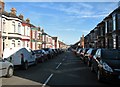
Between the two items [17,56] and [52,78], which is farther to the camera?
[17,56]

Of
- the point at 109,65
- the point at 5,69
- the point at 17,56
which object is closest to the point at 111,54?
the point at 109,65

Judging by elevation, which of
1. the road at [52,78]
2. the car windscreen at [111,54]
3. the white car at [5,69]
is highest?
the car windscreen at [111,54]

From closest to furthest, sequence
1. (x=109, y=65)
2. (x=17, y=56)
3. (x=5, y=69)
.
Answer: (x=109, y=65) < (x=5, y=69) < (x=17, y=56)

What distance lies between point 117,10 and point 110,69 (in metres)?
27.2

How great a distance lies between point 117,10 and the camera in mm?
36250

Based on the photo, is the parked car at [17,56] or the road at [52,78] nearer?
the road at [52,78]

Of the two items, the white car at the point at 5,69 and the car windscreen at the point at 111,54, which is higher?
the car windscreen at the point at 111,54

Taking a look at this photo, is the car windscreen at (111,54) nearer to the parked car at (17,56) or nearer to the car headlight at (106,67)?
the car headlight at (106,67)

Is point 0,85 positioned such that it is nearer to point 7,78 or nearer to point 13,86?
point 13,86

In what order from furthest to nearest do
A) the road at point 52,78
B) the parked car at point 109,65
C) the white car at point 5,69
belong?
the white car at point 5,69, the road at point 52,78, the parked car at point 109,65

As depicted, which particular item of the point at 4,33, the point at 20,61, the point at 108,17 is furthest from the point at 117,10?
the point at 20,61

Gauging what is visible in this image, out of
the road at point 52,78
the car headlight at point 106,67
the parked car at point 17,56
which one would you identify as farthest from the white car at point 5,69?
the car headlight at point 106,67

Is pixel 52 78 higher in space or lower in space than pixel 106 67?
lower

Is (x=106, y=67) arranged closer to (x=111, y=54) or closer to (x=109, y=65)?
(x=109, y=65)
